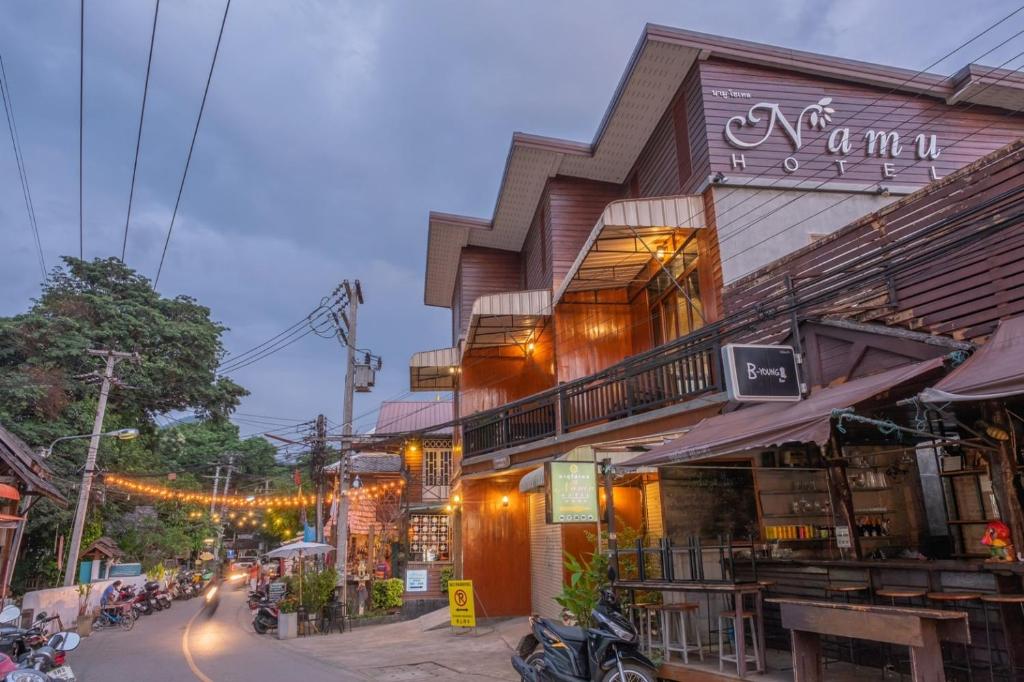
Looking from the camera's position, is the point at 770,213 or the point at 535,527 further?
the point at 535,527

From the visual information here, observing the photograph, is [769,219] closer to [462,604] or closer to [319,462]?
[462,604]

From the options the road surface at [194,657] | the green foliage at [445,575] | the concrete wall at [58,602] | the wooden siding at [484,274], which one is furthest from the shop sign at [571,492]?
the concrete wall at [58,602]

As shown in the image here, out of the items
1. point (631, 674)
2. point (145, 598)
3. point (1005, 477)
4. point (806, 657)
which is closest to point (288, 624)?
point (145, 598)

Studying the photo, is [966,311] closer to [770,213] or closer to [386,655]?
[770,213]

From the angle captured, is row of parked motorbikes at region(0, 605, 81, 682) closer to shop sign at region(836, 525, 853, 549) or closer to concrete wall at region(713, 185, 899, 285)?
shop sign at region(836, 525, 853, 549)

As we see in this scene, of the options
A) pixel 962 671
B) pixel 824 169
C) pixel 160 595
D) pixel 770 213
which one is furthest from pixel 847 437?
pixel 160 595

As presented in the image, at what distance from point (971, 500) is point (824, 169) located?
22.1 ft

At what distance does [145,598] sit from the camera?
25953mm

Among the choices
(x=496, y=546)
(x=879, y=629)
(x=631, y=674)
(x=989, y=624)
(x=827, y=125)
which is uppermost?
(x=827, y=125)

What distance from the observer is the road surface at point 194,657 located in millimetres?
11727

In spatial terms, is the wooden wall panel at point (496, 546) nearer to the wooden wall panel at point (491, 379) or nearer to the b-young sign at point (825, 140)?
the wooden wall panel at point (491, 379)

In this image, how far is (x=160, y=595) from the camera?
92.2ft

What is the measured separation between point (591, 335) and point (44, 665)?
41.4 ft

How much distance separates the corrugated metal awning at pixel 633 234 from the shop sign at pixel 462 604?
755 cm
